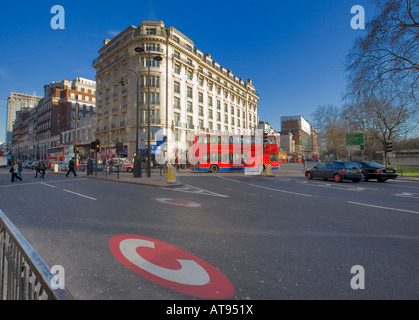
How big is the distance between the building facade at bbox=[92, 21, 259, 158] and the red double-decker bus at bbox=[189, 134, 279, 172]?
14.3 metres

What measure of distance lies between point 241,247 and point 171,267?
48.8 inches

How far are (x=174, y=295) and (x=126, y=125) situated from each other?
1519 inches

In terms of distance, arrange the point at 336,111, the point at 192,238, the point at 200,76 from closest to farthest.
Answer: the point at 192,238
the point at 200,76
the point at 336,111

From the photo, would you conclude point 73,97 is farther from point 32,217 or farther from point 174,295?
point 174,295

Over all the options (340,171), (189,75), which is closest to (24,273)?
(340,171)

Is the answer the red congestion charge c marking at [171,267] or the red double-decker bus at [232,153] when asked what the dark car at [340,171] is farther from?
the red congestion charge c marking at [171,267]

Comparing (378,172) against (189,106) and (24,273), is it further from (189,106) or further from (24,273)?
(189,106)

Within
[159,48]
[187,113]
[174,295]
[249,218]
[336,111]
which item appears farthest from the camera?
[336,111]

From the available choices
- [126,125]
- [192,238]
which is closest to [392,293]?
[192,238]

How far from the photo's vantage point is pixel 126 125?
3678cm

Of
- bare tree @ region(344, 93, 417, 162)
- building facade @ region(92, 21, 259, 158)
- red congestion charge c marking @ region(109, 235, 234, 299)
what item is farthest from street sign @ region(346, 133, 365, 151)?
red congestion charge c marking @ region(109, 235, 234, 299)

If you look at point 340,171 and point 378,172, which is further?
point 378,172

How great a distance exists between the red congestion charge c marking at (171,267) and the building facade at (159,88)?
107 ft

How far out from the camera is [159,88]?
118 ft
